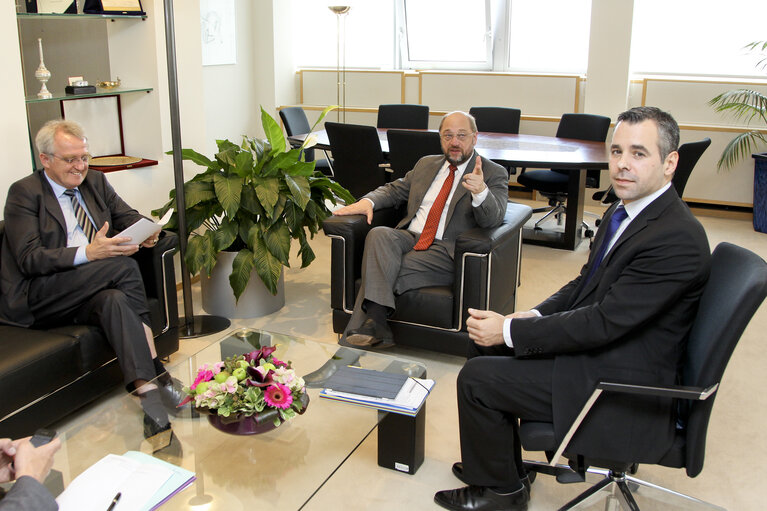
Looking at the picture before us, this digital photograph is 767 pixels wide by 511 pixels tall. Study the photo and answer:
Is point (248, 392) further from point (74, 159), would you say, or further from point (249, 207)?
point (249, 207)

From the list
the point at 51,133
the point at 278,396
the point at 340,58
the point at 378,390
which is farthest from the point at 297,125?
the point at 278,396

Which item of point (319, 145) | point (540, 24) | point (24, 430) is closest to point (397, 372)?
point (24, 430)

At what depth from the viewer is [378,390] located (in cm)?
246

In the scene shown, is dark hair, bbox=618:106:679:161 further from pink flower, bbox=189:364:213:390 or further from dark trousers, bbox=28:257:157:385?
dark trousers, bbox=28:257:157:385

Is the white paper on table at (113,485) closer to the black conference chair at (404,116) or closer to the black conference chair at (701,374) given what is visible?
the black conference chair at (701,374)

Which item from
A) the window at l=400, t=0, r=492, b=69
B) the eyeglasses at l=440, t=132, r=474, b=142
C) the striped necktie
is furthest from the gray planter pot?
the window at l=400, t=0, r=492, b=69

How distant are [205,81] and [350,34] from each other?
6.27 feet

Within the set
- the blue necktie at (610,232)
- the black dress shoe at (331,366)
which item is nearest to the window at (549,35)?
the blue necktie at (610,232)

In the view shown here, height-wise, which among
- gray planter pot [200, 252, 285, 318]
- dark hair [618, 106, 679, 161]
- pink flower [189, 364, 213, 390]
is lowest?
gray planter pot [200, 252, 285, 318]

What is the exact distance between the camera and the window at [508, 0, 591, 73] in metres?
7.03

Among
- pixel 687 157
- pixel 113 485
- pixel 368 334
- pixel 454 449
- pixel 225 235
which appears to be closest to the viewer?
pixel 113 485

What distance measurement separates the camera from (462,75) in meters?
7.21

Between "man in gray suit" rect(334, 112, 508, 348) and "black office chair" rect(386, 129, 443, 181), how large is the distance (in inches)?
30.9

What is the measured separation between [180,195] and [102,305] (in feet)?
3.09
